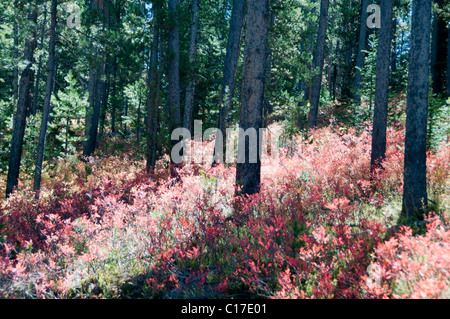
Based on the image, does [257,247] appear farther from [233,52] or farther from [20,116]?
[20,116]

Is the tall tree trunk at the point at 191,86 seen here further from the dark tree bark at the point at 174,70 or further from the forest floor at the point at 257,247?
the forest floor at the point at 257,247

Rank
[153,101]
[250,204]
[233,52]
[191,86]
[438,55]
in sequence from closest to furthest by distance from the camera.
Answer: [250,204]
[153,101]
[233,52]
[191,86]
[438,55]

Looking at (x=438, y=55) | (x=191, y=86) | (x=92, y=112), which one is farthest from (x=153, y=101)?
(x=438, y=55)

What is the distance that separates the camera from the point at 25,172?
1517 cm

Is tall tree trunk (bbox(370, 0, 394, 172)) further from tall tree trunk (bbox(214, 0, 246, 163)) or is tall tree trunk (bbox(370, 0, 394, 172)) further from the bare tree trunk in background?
the bare tree trunk in background

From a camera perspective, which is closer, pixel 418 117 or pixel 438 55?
pixel 418 117

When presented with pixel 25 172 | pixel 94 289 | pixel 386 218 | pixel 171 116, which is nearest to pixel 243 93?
pixel 386 218

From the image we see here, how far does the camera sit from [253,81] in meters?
6.13

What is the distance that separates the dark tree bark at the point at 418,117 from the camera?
4.59 meters

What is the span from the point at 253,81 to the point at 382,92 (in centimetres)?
341

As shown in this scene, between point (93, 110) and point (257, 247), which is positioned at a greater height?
point (93, 110)

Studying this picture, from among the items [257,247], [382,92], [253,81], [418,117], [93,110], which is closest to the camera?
[257,247]

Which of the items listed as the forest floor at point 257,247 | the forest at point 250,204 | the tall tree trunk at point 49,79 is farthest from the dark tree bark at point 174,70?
the forest floor at point 257,247
